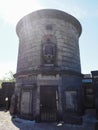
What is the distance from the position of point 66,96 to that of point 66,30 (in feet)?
19.3

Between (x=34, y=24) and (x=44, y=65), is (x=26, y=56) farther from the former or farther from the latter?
(x=34, y=24)

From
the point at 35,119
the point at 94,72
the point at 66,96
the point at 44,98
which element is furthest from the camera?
the point at 44,98

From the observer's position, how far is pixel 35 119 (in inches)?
435

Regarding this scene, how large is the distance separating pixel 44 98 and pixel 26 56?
4.19 m

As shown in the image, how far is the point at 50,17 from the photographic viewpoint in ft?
43.8

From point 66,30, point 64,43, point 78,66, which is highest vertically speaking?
point 66,30

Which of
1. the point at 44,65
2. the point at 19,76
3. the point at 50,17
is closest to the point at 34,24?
the point at 50,17

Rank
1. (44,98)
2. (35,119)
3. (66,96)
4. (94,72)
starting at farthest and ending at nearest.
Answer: (44,98)
(94,72)
(66,96)
(35,119)

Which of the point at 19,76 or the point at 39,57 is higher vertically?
the point at 39,57

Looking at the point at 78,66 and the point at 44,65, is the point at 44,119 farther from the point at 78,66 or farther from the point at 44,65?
the point at 78,66

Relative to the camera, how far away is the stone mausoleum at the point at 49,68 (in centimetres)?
1163

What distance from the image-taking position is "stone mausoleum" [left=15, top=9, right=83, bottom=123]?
38.2ft

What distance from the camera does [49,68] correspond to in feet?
39.9

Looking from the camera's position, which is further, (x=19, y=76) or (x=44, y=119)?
(x=19, y=76)
